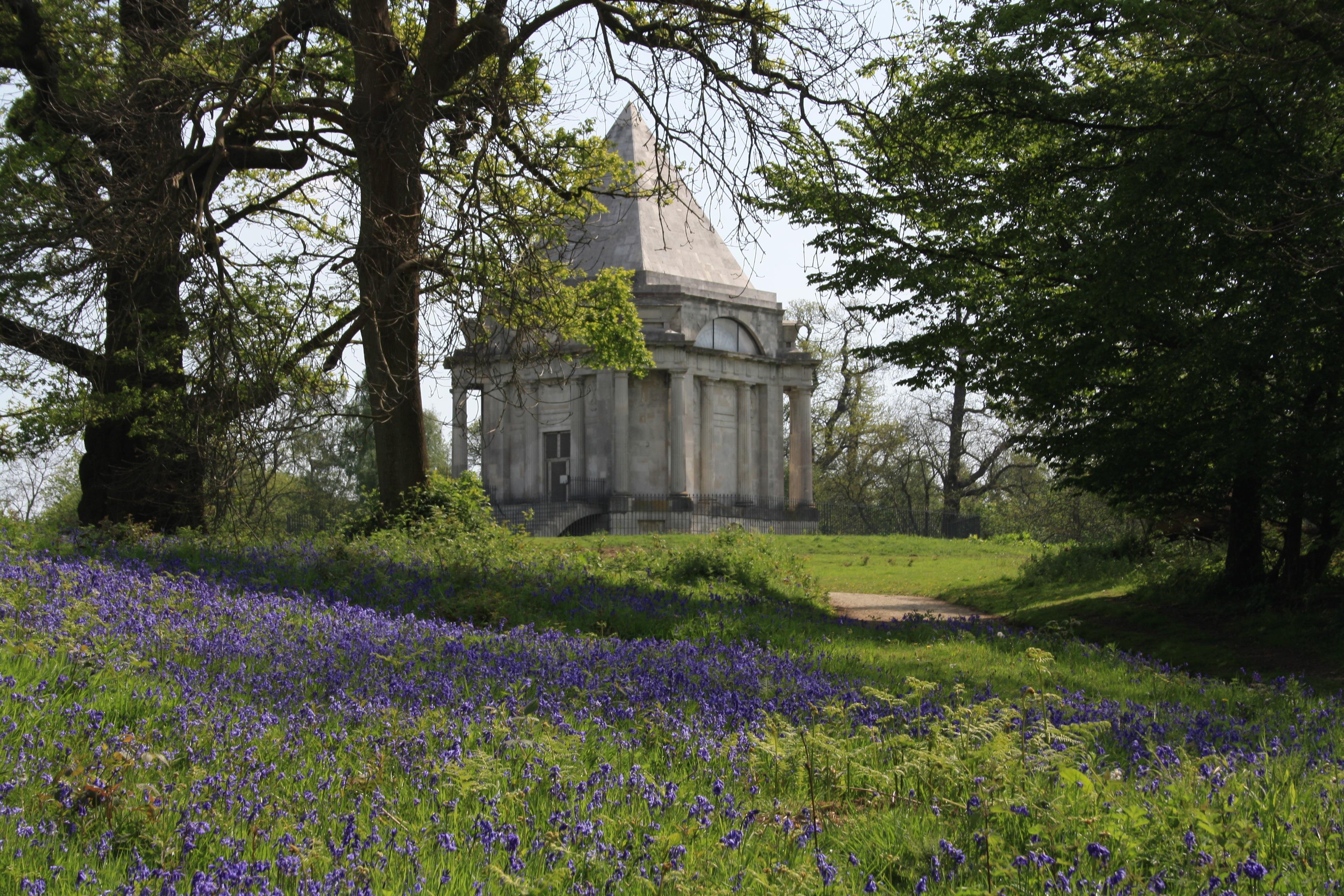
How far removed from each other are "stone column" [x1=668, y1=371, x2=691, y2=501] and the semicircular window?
1.72 meters

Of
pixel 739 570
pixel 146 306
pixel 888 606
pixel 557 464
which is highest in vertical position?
pixel 146 306

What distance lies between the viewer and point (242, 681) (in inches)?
216

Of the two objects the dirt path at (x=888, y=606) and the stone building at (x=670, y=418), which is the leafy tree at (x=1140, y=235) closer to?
the dirt path at (x=888, y=606)

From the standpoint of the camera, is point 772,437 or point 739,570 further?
point 772,437

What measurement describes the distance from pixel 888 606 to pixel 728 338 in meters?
23.0

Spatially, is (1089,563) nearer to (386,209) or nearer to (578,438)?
(386,209)

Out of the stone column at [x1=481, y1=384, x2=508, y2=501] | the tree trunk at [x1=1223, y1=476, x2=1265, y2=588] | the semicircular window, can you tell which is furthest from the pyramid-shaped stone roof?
the tree trunk at [x1=1223, y1=476, x2=1265, y2=588]

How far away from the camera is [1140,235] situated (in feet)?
39.8

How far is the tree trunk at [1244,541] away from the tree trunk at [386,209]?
10218 millimetres

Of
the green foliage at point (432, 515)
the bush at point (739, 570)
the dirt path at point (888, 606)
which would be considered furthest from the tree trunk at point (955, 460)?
the green foliage at point (432, 515)

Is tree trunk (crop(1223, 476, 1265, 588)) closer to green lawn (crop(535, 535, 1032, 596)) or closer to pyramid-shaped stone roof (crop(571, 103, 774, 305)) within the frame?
green lawn (crop(535, 535, 1032, 596))

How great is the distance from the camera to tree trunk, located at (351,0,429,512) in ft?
36.3

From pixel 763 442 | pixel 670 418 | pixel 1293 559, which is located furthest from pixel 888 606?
pixel 763 442

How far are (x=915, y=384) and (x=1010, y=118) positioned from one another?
154 inches
